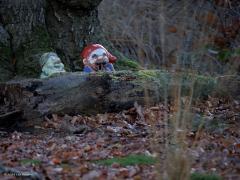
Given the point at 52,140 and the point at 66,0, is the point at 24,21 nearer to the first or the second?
the point at 66,0

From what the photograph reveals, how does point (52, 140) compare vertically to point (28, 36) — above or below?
below

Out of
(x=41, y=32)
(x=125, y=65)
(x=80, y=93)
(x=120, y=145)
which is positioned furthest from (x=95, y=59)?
(x=120, y=145)

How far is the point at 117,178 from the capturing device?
5766 mm

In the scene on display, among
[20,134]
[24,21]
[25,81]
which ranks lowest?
[20,134]

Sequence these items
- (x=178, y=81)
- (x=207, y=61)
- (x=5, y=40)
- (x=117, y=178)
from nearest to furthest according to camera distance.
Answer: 1. (x=117, y=178)
2. (x=178, y=81)
3. (x=5, y=40)
4. (x=207, y=61)

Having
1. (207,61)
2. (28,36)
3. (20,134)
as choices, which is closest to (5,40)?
(28,36)

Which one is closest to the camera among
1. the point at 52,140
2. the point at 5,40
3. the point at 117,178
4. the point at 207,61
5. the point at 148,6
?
the point at 117,178

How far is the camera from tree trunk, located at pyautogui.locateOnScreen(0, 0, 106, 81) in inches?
393

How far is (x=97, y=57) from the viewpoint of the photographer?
9.31 m

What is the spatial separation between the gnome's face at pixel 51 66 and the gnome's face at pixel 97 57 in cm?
38

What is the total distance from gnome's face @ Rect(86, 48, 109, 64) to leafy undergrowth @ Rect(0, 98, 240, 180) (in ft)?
3.45

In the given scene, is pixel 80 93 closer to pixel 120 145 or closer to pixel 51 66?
pixel 51 66

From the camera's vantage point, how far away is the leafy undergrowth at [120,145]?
5.96 meters

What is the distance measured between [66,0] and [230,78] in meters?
2.68
